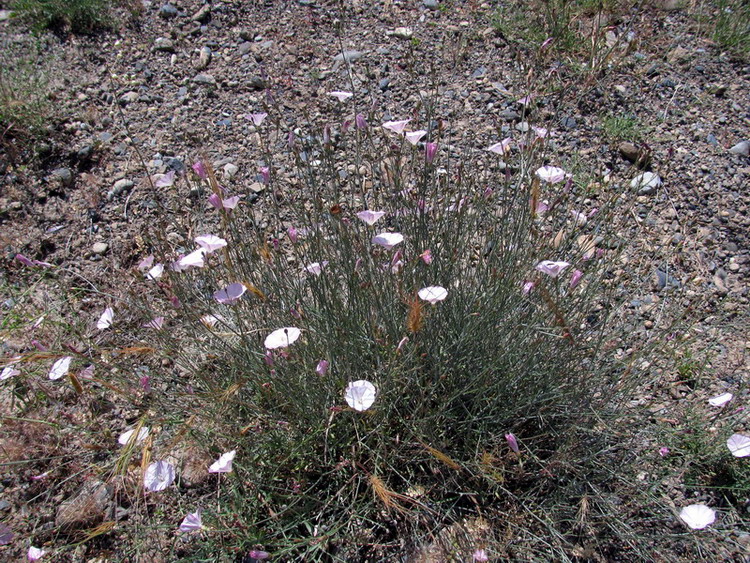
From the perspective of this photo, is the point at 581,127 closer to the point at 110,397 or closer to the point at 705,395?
the point at 705,395

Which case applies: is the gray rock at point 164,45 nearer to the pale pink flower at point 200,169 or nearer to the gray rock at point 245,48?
the gray rock at point 245,48

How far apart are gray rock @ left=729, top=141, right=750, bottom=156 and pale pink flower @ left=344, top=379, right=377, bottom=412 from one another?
2633 millimetres

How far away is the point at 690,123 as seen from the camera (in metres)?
3.19

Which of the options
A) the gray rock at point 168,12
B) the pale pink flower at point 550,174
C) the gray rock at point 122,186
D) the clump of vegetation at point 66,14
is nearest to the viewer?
the pale pink flower at point 550,174

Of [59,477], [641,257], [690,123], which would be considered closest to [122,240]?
[59,477]

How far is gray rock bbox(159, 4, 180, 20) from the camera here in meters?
4.19

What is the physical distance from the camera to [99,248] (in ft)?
9.65

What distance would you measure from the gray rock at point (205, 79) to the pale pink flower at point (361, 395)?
9.33 feet

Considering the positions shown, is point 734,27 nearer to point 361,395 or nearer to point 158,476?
point 361,395

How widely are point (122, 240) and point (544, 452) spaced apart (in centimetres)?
237

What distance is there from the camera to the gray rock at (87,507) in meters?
2.00

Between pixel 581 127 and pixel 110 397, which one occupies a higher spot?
pixel 581 127

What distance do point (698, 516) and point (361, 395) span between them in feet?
3.47

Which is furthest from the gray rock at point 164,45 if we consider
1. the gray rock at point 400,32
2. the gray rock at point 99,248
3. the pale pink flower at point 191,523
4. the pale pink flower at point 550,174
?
the pale pink flower at point 191,523
